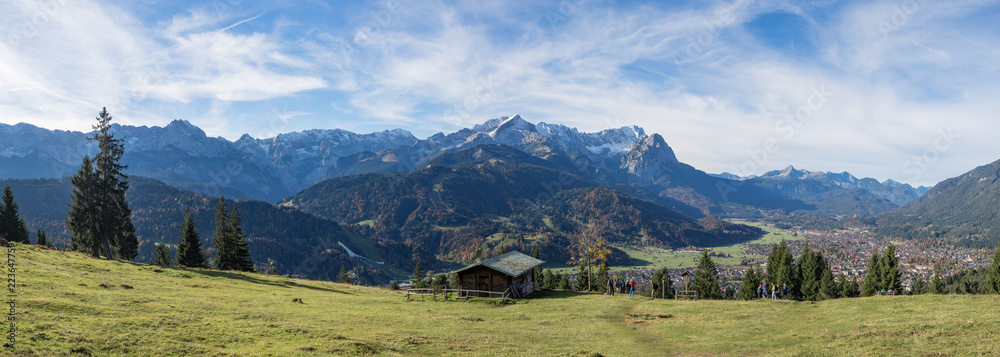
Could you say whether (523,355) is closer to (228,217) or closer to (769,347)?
(769,347)

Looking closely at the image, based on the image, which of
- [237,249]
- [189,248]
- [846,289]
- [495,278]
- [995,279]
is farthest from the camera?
[189,248]

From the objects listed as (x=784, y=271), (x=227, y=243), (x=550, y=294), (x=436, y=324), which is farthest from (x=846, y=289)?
(x=227, y=243)

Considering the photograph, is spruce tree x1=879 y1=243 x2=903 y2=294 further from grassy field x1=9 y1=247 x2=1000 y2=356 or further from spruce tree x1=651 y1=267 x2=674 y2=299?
grassy field x1=9 y1=247 x2=1000 y2=356

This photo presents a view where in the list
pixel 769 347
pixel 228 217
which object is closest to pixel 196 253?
pixel 228 217

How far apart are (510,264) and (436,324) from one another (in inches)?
947

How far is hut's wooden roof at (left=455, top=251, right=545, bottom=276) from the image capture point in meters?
54.2

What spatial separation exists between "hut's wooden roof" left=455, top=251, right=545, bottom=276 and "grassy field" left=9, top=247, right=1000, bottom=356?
22.8 ft

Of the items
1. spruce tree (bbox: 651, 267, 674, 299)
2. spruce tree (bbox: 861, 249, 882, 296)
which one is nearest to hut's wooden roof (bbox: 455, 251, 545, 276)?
spruce tree (bbox: 651, 267, 674, 299)

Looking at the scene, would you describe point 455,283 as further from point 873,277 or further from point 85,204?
point 873,277

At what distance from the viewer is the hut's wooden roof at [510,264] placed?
5425cm

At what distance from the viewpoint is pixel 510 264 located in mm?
58625

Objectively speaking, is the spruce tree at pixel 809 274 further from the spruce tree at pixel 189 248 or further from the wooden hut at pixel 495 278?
the spruce tree at pixel 189 248

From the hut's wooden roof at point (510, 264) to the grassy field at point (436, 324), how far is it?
694cm

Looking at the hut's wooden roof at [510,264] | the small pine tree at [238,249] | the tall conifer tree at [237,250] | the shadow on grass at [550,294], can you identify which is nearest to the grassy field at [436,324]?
the hut's wooden roof at [510,264]
